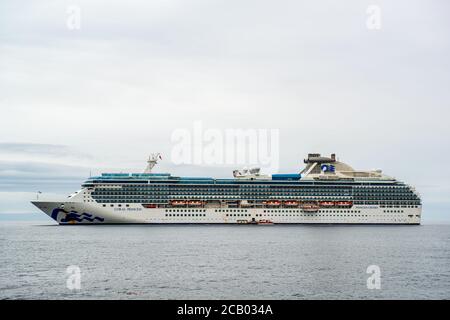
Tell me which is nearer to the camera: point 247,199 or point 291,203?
point 247,199

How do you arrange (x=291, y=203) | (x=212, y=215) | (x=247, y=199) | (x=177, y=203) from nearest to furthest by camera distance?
(x=177, y=203) < (x=212, y=215) < (x=247, y=199) < (x=291, y=203)

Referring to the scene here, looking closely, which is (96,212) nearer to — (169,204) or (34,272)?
(169,204)

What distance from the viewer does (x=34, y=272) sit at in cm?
4522

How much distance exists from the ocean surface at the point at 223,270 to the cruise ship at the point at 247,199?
31.3m

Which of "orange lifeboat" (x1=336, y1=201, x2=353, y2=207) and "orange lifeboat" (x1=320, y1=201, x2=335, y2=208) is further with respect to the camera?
"orange lifeboat" (x1=336, y1=201, x2=353, y2=207)

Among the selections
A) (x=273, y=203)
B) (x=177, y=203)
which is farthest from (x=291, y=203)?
(x=177, y=203)

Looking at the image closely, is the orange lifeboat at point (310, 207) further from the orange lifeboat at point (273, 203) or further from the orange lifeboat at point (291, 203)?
the orange lifeboat at point (273, 203)

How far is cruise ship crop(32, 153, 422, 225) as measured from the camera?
105 meters

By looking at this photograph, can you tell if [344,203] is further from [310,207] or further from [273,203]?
[273,203]

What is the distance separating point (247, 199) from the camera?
110m

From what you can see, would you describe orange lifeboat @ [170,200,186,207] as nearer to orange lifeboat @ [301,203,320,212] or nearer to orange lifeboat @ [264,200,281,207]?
orange lifeboat @ [264,200,281,207]

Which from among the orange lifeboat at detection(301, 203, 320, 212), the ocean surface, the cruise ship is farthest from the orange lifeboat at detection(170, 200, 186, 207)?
the ocean surface

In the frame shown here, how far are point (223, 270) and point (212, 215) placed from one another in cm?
6118
